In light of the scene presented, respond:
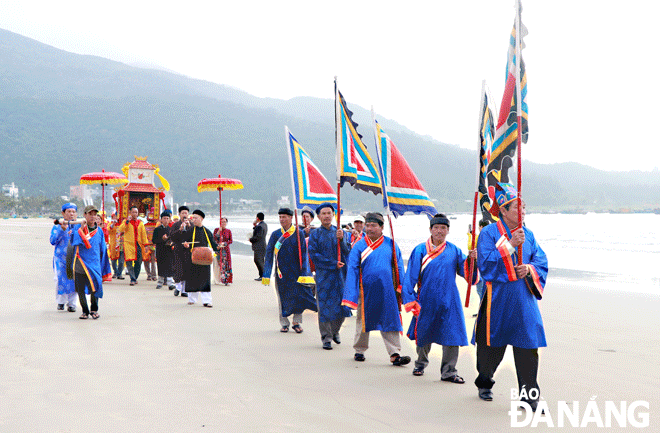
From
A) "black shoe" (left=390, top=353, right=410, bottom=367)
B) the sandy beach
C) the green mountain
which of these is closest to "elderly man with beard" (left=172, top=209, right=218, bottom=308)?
the sandy beach

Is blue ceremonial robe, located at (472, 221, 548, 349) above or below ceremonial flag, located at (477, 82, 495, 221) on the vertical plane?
below

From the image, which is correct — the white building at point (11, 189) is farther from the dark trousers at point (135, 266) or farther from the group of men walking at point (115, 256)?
the dark trousers at point (135, 266)

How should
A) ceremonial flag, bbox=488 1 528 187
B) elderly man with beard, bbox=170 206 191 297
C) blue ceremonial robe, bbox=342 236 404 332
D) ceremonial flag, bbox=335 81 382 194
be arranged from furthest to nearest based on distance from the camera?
elderly man with beard, bbox=170 206 191 297, ceremonial flag, bbox=335 81 382 194, blue ceremonial robe, bbox=342 236 404 332, ceremonial flag, bbox=488 1 528 187

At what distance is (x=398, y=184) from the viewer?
6891 mm

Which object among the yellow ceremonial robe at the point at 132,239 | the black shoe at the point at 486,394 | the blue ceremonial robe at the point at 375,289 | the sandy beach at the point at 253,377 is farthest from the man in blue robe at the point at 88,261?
the black shoe at the point at 486,394

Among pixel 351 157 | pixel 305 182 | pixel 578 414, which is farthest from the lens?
pixel 305 182

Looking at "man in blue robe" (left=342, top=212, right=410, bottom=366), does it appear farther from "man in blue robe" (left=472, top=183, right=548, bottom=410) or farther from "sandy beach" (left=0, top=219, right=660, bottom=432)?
"man in blue robe" (left=472, top=183, right=548, bottom=410)

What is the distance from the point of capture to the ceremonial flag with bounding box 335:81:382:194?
726 centimetres

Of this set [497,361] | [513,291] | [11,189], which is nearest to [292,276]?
[497,361]

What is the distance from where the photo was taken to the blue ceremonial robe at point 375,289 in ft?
20.2

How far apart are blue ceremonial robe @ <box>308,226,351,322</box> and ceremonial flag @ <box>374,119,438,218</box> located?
2.74 ft

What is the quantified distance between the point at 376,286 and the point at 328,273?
1.02 m

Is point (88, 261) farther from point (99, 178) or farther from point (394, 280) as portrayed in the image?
point (99, 178)

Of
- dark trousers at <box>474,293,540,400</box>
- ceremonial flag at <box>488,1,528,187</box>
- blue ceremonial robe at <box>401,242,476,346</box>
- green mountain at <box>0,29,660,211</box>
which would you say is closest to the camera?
dark trousers at <box>474,293,540,400</box>
